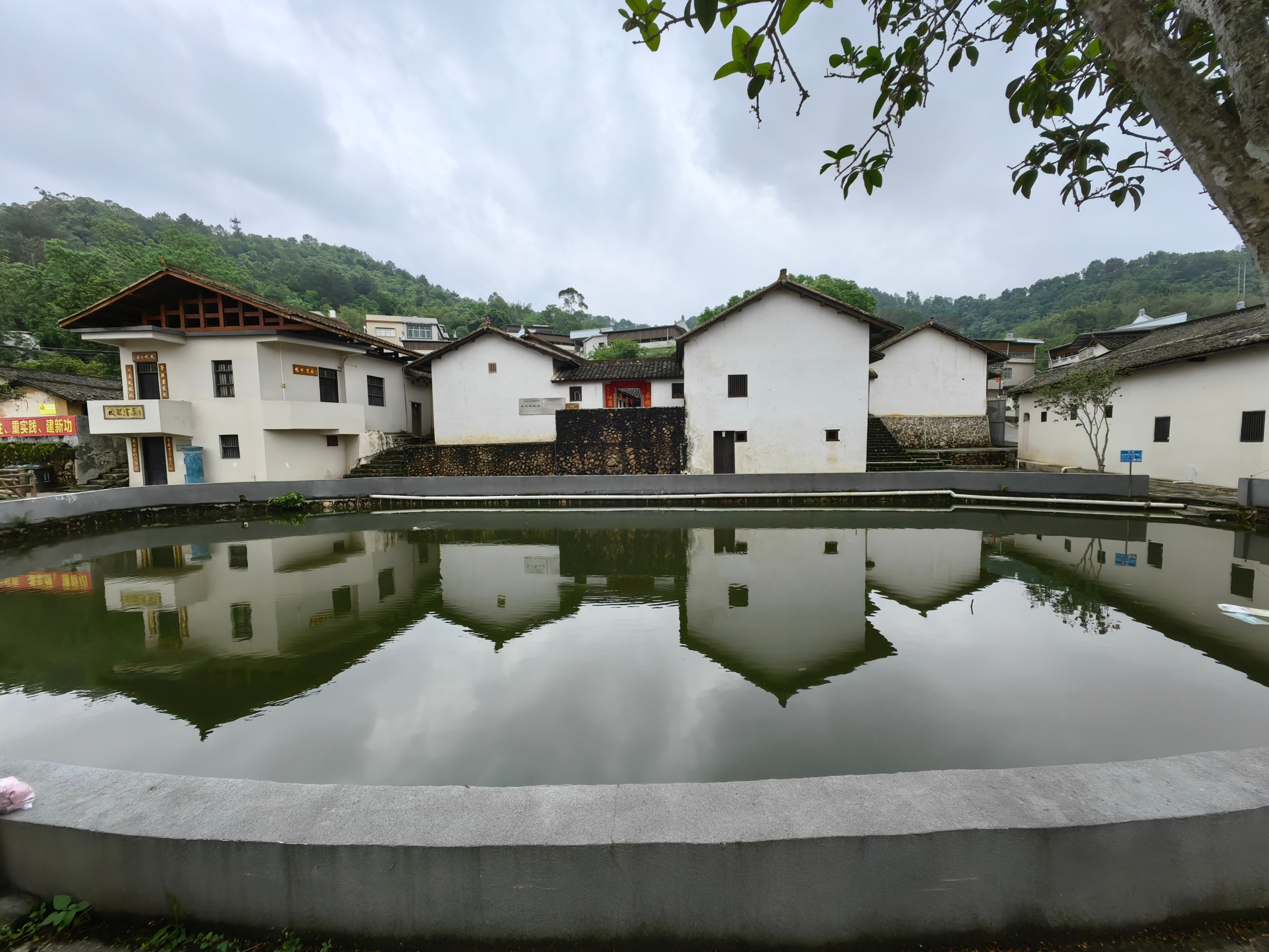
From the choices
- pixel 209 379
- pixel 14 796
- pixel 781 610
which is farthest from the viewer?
pixel 209 379

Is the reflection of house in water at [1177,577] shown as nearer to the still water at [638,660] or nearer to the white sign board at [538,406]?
the still water at [638,660]

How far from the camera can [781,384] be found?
17000mm

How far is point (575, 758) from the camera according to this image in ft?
11.9

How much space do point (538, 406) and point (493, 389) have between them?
178 cm

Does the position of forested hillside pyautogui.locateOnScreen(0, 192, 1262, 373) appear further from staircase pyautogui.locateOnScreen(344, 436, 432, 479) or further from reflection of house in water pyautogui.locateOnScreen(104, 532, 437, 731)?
reflection of house in water pyautogui.locateOnScreen(104, 532, 437, 731)

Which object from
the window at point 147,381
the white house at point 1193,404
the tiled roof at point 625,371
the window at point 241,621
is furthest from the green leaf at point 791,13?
the window at point 147,381

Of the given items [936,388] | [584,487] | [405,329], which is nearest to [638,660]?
[584,487]

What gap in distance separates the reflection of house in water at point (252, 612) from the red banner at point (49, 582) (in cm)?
38

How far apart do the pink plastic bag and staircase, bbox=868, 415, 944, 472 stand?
17.2 metres

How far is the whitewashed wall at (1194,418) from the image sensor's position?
12469mm

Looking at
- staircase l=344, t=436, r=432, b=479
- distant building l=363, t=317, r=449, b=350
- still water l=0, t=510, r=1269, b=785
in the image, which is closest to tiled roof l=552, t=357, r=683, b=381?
staircase l=344, t=436, r=432, b=479

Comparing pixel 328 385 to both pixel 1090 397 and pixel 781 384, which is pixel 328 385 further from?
pixel 1090 397

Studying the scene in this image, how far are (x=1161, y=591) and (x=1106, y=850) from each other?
726 centimetres

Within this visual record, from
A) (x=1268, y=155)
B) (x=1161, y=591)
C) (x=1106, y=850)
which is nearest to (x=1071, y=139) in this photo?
(x=1268, y=155)
